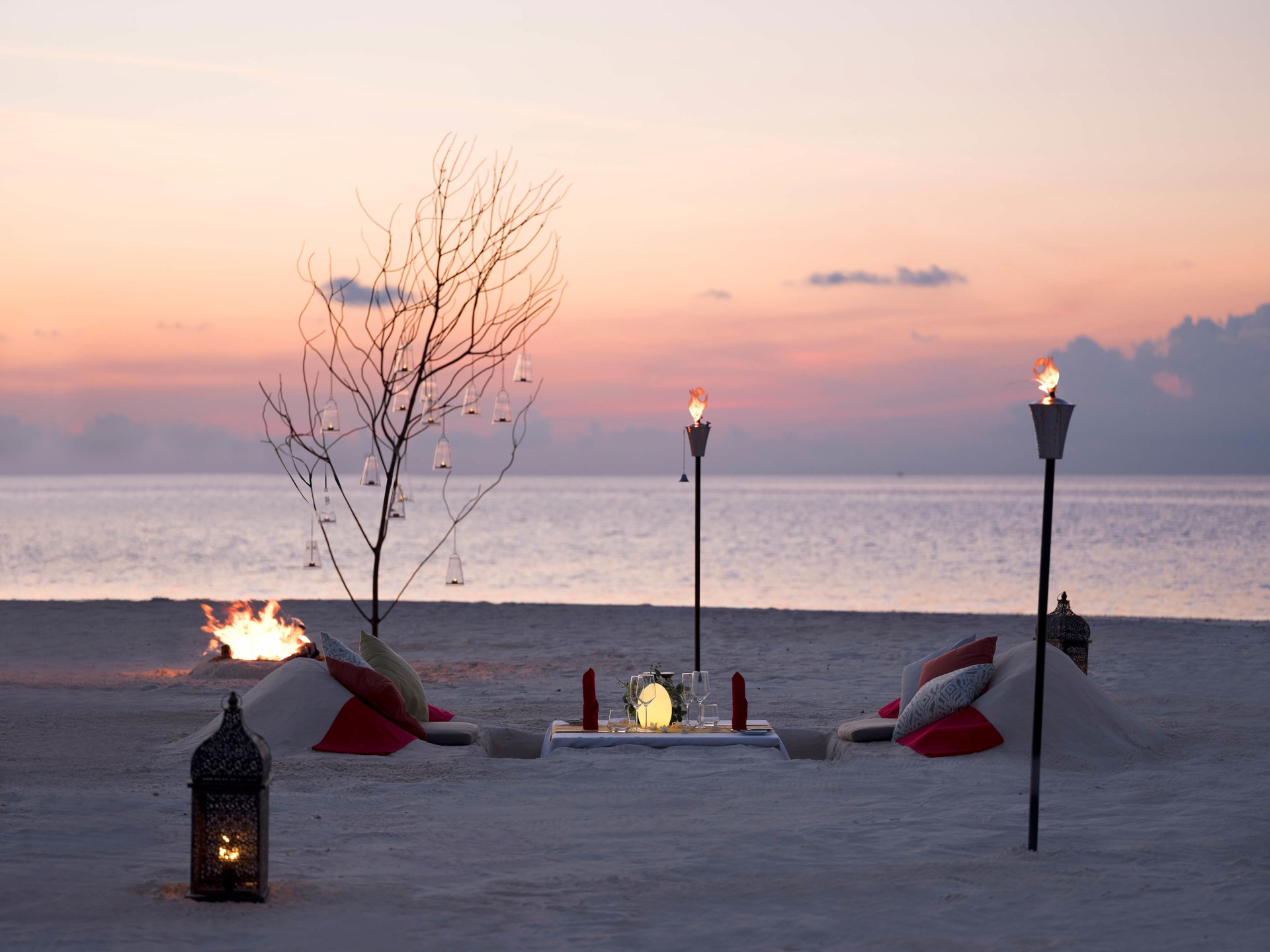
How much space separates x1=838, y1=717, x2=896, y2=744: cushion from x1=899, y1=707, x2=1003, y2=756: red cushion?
0.89 feet

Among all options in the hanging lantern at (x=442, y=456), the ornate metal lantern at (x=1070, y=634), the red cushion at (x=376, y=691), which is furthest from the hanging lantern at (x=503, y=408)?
the ornate metal lantern at (x=1070, y=634)

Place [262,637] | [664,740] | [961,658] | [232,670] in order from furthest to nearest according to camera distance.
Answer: [262,637], [232,670], [961,658], [664,740]

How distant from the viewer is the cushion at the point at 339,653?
8.23 m

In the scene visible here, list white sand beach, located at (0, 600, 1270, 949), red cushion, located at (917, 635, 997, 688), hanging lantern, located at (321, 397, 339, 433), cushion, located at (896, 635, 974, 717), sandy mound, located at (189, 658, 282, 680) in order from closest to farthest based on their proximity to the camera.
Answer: white sand beach, located at (0, 600, 1270, 949)
red cushion, located at (917, 635, 997, 688)
cushion, located at (896, 635, 974, 717)
hanging lantern, located at (321, 397, 339, 433)
sandy mound, located at (189, 658, 282, 680)

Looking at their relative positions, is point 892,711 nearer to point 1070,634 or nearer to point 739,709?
point 739,709

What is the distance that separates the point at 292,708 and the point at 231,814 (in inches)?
136

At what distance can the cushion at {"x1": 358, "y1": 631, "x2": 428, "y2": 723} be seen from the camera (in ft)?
28.0

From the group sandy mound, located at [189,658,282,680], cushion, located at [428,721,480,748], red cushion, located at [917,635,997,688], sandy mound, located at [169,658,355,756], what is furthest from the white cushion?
sandy mound, located at [189,658,282,680]

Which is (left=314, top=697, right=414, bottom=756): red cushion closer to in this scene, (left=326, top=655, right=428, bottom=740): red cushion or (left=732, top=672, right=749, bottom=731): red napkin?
(left=326, top=655, right=428, bottom=740): red cushion

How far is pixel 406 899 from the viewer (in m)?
4.88

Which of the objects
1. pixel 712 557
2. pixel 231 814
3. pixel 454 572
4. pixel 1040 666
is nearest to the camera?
pixel 231 814

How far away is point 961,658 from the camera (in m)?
8.52

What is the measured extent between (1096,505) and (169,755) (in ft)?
310

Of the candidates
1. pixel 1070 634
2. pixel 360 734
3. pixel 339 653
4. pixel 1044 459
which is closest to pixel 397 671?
pixel 339 653
